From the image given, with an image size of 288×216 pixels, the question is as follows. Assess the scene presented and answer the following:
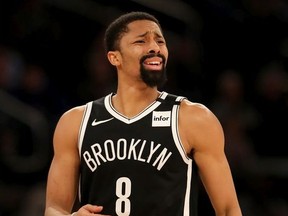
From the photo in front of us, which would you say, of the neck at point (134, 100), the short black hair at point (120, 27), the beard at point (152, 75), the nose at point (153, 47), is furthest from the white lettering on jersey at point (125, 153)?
the short black hair at point (120, 27)

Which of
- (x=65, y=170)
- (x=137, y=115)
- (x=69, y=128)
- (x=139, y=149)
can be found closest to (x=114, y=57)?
(x=137, y=115)

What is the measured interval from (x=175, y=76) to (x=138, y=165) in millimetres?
3652

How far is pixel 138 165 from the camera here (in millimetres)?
4336

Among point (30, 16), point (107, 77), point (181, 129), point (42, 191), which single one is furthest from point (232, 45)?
point (181, 129)

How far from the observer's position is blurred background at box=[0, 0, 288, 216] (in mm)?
7141

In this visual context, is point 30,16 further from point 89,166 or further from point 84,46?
point 89,166

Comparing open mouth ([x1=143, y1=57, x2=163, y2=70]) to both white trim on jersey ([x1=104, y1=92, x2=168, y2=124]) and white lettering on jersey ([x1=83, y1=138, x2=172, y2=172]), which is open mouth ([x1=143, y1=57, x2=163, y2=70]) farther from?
white lettering on jersey ([x1=83, y1=138, x2=172, y2=172])

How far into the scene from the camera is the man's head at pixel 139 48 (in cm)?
447

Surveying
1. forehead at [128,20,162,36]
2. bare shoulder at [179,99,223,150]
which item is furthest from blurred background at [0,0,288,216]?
forehead at [128,20,162,36]

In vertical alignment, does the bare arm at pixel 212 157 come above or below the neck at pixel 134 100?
below

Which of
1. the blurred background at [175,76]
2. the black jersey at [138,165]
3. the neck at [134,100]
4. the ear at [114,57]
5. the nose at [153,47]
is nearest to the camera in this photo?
the black jersey at [138,165]

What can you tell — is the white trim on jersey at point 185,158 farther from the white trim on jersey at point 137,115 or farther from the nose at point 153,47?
the nose at point 153,47

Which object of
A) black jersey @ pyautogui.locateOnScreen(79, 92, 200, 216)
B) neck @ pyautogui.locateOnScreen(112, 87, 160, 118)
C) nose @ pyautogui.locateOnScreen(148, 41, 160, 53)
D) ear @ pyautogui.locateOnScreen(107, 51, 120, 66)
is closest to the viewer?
black jersey @ pyautogui.locateOnScreen(79, 92, 200, 216)

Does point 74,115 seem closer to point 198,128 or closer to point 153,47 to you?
point 153,47
